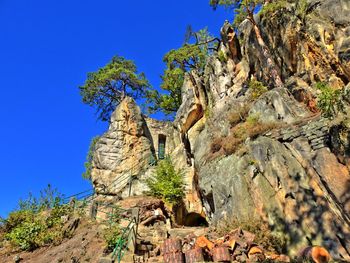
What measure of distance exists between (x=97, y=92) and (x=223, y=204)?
1909 centimetres

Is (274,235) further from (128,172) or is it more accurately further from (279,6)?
(128,172)

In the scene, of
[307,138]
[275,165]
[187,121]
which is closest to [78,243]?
[275,165]

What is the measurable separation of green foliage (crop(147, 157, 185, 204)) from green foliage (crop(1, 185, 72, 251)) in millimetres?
4556

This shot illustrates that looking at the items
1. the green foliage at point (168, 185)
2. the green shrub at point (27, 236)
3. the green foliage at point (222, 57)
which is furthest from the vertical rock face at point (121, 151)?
the green foliage at point (222, 57)

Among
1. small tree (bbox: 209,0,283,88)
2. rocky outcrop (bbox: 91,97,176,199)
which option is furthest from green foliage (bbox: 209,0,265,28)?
rocky outcrop (bbox: 91,97,176,199)

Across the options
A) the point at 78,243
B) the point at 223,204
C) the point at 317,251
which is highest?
the point at 223,204

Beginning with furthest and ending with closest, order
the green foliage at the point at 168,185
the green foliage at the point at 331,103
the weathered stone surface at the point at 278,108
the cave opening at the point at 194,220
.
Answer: the cave opening at the point at 194,220, the green foliage at the point at 168,185, the weathered stone surface at the point at 278,108, the green foliage at the point at 331,103

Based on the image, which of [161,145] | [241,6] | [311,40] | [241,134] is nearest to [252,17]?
[241,6]

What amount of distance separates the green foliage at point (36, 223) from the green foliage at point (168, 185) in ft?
14.9

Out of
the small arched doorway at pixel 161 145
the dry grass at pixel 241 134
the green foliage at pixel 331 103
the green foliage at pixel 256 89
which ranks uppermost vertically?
the small arched doorway at pixel 161 145

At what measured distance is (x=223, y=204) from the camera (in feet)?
35.2

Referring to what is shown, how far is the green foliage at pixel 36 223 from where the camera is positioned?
40.2 ft

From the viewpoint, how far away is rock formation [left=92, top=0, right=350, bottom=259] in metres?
8.08

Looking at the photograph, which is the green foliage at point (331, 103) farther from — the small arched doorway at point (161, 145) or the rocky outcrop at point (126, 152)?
the small arched doorway at point (161, 145)
